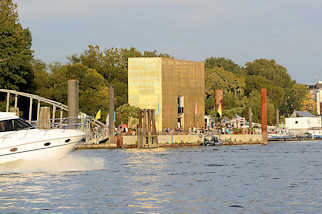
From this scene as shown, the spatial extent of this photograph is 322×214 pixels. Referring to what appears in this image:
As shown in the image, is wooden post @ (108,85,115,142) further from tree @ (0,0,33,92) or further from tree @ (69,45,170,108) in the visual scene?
tree @ (69,45,170,108)

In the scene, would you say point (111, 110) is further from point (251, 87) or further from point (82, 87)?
point (251, 87)

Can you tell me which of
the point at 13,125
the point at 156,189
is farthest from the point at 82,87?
the point at 156,189

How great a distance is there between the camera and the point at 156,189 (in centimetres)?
2917

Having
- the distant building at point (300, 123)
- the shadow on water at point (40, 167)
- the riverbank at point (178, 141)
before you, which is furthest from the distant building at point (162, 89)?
the shadow on water at point (40, 167)

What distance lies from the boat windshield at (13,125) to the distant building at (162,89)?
72.4 m

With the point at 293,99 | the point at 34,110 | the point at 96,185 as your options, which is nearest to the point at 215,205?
the point at 96,185

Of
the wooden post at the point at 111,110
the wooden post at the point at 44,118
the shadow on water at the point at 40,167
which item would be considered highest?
the wooden post at the point at 111,110

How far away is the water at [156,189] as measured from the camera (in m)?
23.7

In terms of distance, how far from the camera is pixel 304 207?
23.4 m

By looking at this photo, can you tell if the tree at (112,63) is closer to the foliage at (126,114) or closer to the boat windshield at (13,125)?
the foliage at (126,114)

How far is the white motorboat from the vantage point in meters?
34.0

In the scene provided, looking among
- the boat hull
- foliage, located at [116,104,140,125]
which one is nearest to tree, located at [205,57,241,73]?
foliage, located at [116,104,140,125]

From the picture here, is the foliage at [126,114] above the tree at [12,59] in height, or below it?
below

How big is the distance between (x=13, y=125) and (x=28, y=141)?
59.7 inches
